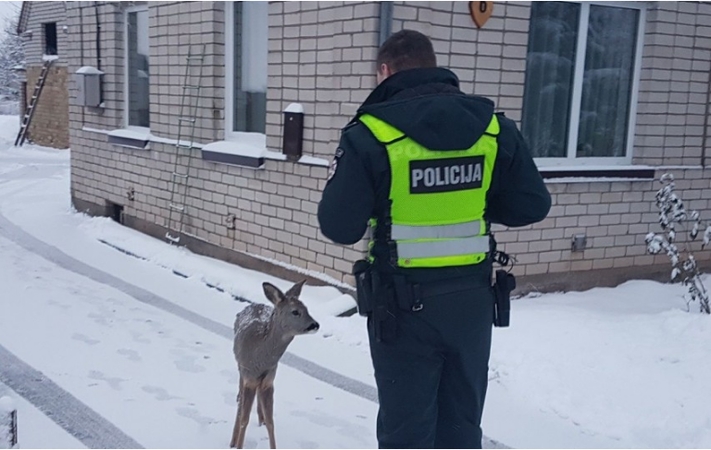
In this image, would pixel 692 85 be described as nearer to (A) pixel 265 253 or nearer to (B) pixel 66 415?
(A) pixel 265 253

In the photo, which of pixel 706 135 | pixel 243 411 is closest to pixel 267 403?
pixel 243 411

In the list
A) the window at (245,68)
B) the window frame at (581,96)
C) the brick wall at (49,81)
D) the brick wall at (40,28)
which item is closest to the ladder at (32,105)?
the brick wall at (49,81)

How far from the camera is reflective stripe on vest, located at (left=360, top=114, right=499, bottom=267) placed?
8.11 feet

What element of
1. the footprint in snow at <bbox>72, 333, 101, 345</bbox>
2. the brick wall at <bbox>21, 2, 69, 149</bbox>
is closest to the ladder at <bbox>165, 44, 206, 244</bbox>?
the footprint in snow at <bbox>72, 333, 101, 345</bbox>

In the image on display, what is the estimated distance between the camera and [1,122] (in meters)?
28.6

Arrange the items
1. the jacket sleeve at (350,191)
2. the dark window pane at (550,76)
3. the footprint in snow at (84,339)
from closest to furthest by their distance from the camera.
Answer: the jacket sleeve at (350,191), the footprint in snow at (84,339), the dark window pane at (550,76)

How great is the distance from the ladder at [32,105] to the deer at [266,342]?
19711 mm

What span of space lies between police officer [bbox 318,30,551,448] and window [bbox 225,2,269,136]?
15.5ft

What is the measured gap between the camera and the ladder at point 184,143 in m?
7.71

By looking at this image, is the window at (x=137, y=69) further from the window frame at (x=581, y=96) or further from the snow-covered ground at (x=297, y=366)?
the window frame at (x=581, y=96)

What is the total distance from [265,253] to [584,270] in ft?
10.0

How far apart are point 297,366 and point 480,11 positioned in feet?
10.6

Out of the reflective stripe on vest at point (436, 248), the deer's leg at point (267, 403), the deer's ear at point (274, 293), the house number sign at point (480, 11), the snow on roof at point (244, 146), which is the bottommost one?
the deer's leg at point (267, 403)

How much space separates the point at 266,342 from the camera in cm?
328
